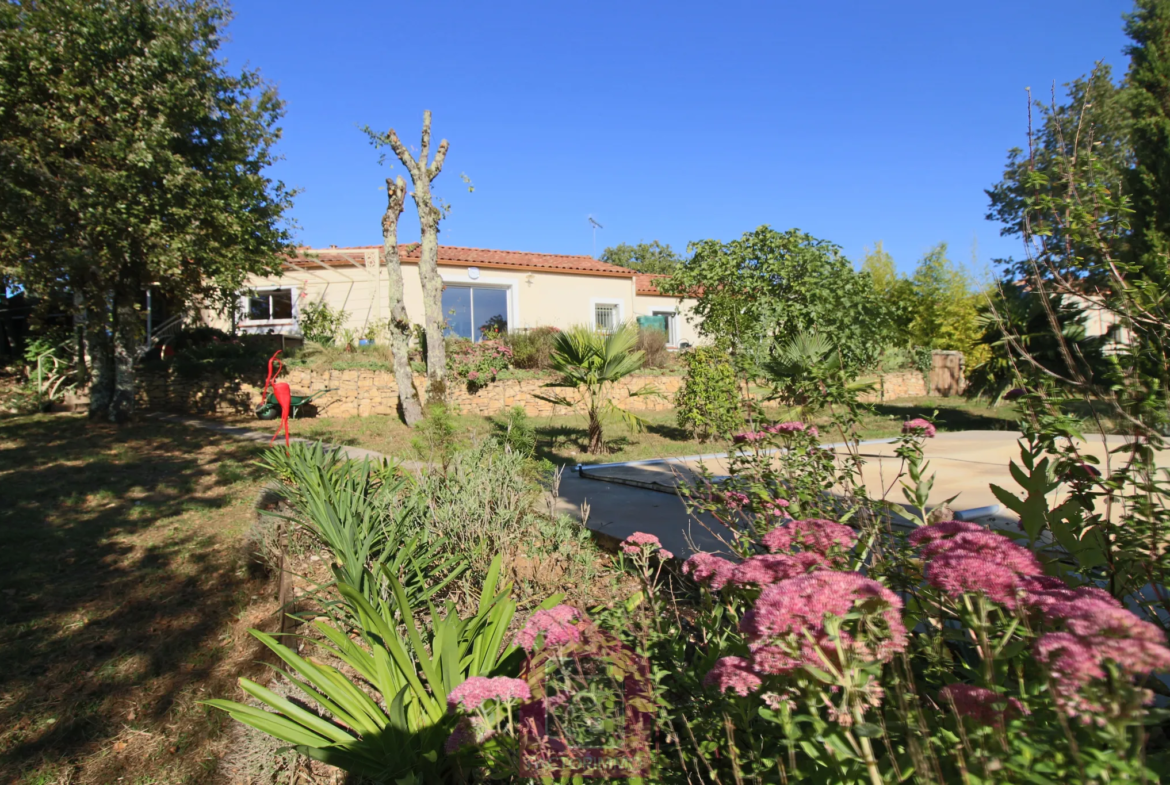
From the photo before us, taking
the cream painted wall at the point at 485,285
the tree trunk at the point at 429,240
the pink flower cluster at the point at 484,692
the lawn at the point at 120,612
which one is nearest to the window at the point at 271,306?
the cream painted wall at the point at 485,285

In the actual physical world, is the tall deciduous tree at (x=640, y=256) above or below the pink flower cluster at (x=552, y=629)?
above

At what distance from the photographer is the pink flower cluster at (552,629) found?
1.82 meters

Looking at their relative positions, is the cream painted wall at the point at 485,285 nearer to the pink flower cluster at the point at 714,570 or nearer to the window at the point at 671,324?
the window at the point at 671,324

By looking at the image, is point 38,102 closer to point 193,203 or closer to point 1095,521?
point 193,203

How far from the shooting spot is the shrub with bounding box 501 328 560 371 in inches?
671

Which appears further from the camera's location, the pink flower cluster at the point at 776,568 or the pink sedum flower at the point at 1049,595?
the pink flower cluster at the point at 776,568

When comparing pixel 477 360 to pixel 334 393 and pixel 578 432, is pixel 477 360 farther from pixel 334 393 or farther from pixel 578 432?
pixel 578 432

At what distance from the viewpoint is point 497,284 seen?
20141 mm

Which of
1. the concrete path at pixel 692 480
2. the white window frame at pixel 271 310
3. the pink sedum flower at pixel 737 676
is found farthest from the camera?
the white window frame at pixel 271 310

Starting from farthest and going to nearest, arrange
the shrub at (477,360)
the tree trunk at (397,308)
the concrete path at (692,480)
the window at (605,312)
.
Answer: the window at (605,312), the shrub at (477,360), the tree trunk at (397,308), the concrete path at (692,480)

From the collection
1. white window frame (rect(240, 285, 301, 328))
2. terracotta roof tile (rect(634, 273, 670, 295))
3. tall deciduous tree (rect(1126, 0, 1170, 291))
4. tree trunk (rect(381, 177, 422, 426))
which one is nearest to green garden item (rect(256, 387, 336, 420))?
tree trunk (rect(381, 177, 422, 426))

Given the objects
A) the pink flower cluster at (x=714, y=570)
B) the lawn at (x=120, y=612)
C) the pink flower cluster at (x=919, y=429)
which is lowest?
the lawn at (x=120, y=612)

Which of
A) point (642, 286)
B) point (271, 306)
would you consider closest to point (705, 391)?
point (642, 286)

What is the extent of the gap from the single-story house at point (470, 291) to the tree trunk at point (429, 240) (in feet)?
14.2
